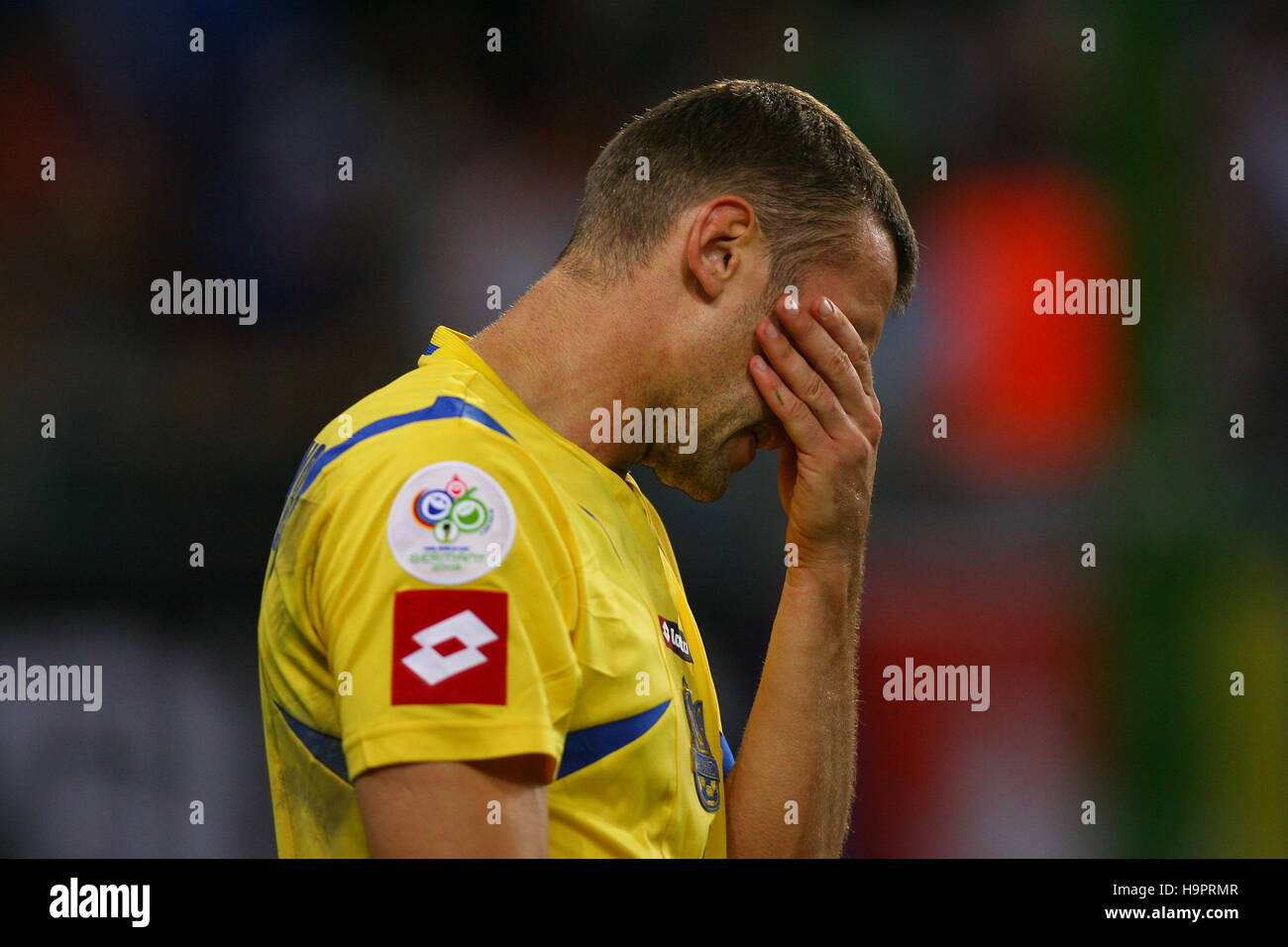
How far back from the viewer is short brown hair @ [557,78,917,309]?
5.40ft

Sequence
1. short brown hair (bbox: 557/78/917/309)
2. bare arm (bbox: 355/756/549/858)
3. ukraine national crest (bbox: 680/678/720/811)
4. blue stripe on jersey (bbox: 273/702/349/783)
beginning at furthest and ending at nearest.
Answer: short brown hair (bbox: 557/78/917/309), ukraine national crest (bbox: 680/678/720/811), blue stripe on jersey (bbox: 273/702/349/783), bare arm (bbox: 355/756/549/858)

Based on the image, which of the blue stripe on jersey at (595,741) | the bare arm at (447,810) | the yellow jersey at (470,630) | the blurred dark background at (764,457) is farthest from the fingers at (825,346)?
the blurred dark background at (764,457)

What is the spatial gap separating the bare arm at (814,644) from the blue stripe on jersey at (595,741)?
0.50 m

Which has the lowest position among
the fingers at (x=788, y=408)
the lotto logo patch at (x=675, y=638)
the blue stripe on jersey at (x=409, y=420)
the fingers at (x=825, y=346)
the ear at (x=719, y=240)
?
the lotto logo patch at (x=675, y=638)

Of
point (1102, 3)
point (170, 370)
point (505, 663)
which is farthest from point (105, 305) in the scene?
point (1102, 3)

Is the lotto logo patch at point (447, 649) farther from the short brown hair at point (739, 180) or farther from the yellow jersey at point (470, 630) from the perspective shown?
the short brown hair at point (739, 180)

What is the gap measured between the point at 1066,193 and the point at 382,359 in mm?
2084

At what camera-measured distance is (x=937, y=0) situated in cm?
382

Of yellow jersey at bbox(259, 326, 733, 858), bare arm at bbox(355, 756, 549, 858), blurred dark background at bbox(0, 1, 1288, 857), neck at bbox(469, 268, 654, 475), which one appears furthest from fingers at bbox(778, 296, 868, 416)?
blurred dark background at bbox(0, 1, 1288, 857)

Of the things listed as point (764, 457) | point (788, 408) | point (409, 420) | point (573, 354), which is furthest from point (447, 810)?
point (764, 457)

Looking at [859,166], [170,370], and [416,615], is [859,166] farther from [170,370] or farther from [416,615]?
[170,370]

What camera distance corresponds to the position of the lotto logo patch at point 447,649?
3.87 feet

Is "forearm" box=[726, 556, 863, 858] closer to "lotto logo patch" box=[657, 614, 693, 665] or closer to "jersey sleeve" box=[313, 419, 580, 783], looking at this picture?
"lotto logo patch" box=[657, 614, 693, 665]

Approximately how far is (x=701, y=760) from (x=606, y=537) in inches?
12.1
